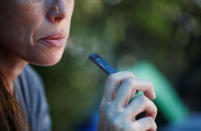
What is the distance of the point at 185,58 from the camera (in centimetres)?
414

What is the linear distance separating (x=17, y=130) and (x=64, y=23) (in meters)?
0.50

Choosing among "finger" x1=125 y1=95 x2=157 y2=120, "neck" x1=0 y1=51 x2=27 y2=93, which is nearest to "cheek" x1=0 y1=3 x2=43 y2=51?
"neck" x1=0 y1=51 x2=27 y2=93

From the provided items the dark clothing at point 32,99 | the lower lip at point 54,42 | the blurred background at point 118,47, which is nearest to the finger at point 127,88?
the lower lip at point 54,42

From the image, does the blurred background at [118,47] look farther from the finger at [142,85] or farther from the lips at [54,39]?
the finger at [142,85]

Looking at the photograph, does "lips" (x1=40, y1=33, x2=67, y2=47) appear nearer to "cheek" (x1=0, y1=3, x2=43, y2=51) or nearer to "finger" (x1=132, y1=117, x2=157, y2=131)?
"cheek" (x1=0, y1=3, x2=43, y2=51)

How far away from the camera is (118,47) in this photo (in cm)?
343

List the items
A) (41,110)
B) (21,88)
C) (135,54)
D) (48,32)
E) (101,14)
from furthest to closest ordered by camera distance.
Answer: (135,54) < (101,14) < (41,110) < (21,88) < (48,32)

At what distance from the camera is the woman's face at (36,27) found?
1.06 metres

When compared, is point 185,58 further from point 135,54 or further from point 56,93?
point 56,93

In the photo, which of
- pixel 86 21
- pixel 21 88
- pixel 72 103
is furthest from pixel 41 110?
pixel 86 21

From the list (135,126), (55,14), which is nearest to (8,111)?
(55,14)

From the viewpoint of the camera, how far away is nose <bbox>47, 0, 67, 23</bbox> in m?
1.05

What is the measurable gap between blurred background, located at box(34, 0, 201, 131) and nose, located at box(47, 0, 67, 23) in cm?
159

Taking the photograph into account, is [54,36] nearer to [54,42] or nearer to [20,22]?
[54,42]
